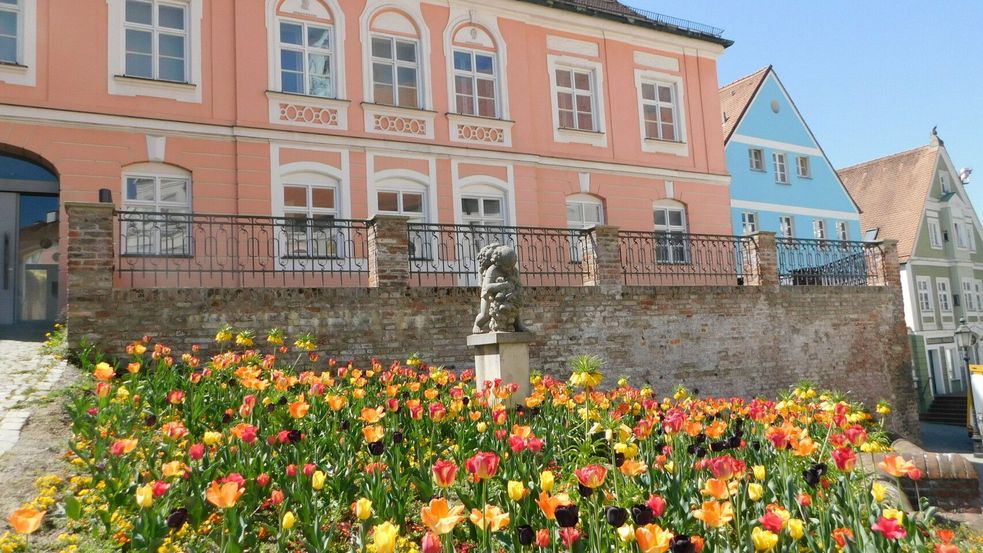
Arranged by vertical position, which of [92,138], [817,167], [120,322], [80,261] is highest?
[817,167]

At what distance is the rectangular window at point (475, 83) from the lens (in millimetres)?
17078

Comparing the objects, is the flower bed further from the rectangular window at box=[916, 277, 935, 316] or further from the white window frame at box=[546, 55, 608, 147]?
the rectangular window at box=[916, 277, 935, 316]

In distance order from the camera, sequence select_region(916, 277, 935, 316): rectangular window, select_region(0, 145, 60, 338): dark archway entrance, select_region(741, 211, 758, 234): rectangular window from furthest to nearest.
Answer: select_region(916, 277, 935, 316): rectangular window → select_region(741, 211, 758, 234): rectangular window → select_region(0, 145, 60, 338): dark archway entrance

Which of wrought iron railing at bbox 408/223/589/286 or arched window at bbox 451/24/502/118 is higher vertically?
arched window at bbox 451/24/502/118

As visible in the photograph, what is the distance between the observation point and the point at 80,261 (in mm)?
9562

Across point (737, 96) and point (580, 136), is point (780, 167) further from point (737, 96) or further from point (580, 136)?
point (580, 136)

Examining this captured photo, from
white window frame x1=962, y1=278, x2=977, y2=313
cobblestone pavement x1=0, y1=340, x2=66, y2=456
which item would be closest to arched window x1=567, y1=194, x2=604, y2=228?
cobblestone pavement x1=0, y1=340, x2=66, y2=456

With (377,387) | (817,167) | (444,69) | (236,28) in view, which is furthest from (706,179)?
(377,387)

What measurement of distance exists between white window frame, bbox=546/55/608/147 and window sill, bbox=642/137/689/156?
1.34 meters

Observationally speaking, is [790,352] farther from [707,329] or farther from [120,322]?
[120,322]

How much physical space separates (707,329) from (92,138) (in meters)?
11.9

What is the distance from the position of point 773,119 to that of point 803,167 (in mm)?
2308

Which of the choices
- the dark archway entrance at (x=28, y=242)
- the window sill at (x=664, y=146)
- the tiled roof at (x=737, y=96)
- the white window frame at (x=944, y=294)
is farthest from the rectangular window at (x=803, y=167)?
the dark archway entrance at (x=28, y=242)

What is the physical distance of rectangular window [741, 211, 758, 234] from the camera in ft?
82.4
